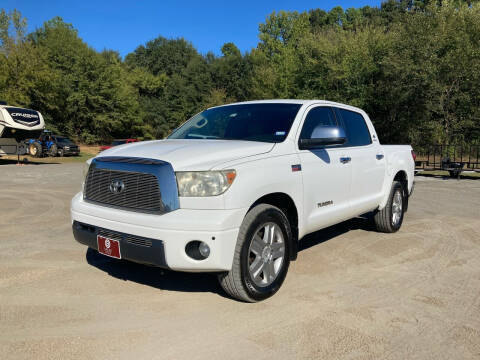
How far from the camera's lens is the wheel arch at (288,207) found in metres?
3.91

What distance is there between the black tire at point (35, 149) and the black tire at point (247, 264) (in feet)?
86.2

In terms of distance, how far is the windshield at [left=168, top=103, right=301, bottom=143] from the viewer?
4.40 metres

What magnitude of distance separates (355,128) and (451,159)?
14.0 m

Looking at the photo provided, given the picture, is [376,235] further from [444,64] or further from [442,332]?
[444,64]

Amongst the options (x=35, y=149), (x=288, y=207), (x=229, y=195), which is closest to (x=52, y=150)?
(x=35, y=149)

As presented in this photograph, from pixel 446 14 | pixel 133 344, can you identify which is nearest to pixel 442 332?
pixel 133 344

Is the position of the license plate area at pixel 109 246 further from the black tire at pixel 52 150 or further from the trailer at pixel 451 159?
the black tire at pixel 52 150

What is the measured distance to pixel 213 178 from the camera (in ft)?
11.0

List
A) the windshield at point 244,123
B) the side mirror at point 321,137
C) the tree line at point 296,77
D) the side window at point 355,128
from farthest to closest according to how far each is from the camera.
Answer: the tree line at point 296,77, the side window at point 355,128, the windshield at point 244,123, the side mirror at point 321,137

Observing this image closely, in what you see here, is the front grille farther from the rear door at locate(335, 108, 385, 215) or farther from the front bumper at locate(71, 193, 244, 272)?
the rear door at locate(335, 108, 385, 215)

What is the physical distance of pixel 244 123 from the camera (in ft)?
15.4

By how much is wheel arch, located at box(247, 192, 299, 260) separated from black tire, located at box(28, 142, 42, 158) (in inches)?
1024

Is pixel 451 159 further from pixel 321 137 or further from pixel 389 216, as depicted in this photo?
pixel 321 137

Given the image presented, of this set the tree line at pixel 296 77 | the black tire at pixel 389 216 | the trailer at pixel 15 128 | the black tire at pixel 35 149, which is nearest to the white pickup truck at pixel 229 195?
the black tire at pixel 389 216
